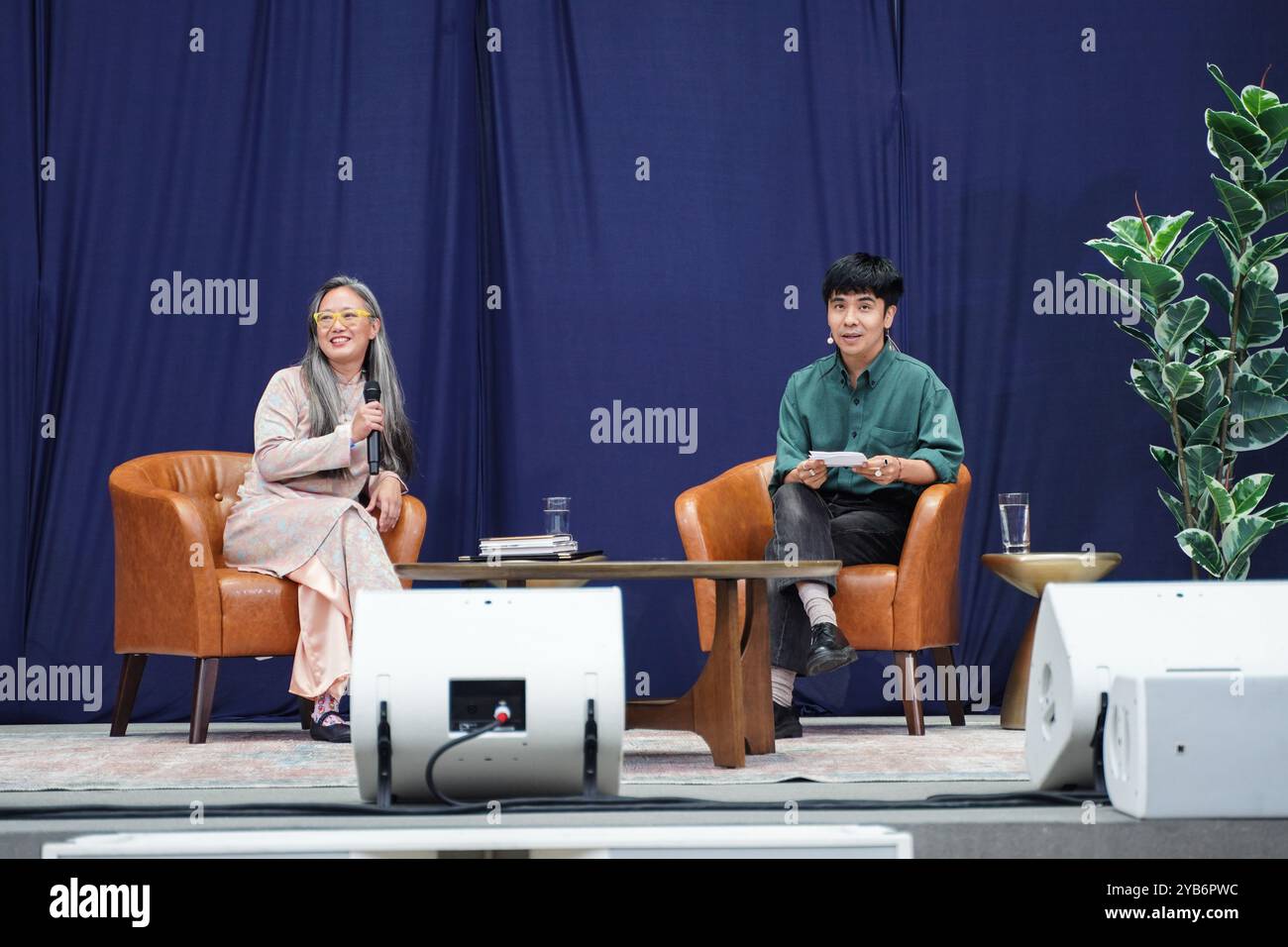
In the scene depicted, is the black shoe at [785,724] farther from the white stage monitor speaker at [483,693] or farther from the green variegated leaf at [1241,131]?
the green variegated leaf at [1241,131]

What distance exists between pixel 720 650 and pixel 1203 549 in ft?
6.49

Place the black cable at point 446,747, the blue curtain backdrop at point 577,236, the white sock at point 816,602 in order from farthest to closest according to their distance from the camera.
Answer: the blue curtain backdrop at point 577,236, the white sock at point 816,602, the black cable at point 446,747

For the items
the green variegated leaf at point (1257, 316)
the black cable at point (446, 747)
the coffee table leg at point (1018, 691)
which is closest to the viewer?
the black cable at point (446, 747)

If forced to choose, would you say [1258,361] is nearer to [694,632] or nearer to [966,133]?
[966,133]

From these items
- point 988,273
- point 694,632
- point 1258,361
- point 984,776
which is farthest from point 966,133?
point 984,776

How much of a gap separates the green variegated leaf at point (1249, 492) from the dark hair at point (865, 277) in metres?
1.27

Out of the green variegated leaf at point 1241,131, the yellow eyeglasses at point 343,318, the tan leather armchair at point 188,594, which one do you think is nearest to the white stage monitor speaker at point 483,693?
the tan leather armchair at point 188,594

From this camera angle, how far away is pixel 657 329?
475 centimetres

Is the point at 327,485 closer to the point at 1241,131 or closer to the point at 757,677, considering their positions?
the point at 757,677

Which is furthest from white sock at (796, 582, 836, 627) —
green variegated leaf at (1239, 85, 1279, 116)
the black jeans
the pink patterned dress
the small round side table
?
green variegated leaf at (1239, 85, 1279, 116)

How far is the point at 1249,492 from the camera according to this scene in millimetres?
4184

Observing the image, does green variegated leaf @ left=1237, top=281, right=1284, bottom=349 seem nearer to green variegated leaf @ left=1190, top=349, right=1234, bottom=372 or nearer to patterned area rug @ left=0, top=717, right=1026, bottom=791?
green variegated leaf @ left=1190, top=349, right=1234, bottom=372

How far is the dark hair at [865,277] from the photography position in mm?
3895

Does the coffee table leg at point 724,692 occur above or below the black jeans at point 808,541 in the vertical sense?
below
